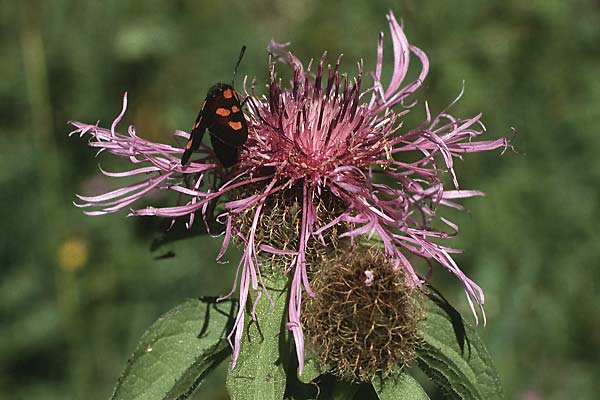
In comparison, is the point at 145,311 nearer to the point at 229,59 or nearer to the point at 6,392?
the point at 6,392

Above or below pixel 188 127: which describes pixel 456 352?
below

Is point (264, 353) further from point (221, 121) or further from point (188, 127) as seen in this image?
point (188, 127)

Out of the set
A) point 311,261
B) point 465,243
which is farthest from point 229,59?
point 311,261

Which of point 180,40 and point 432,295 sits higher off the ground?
point 180,40

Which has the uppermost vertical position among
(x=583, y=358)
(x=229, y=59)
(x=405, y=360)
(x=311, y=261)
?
(x=229, y=59)

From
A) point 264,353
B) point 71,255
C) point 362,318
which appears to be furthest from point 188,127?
point 362,318

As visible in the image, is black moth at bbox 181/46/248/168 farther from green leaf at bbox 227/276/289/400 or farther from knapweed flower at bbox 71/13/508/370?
green leaf at bbox 227/276/289/400

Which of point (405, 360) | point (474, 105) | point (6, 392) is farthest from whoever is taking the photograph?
point (474, 105)
